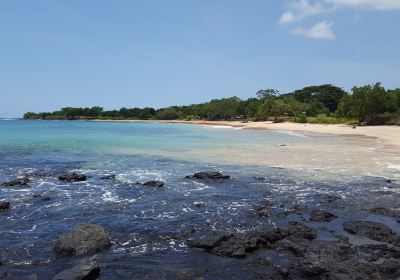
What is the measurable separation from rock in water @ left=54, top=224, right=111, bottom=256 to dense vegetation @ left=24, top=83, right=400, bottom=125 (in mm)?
75705

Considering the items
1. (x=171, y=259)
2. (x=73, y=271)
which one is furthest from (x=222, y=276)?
(x=73, y=271)

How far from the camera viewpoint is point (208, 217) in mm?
13906

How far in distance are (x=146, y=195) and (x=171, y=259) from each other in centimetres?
789

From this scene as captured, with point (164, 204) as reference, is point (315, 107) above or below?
above

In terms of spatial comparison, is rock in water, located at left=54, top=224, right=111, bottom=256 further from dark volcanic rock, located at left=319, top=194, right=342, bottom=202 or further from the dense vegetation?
the dense vegetation

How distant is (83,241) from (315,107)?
132565 mm

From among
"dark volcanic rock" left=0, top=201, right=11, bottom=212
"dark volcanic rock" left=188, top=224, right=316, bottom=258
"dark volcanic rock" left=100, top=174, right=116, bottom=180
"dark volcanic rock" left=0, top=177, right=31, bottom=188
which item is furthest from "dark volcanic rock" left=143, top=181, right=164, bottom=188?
"dark volcanic rock" left=188, top=224, right=316, bottom=258

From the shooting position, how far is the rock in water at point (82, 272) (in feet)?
27.3

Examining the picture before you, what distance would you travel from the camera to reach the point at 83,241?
10531 mm

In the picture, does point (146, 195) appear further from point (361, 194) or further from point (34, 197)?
point (361, 194)

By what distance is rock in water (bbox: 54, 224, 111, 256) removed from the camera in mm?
10242

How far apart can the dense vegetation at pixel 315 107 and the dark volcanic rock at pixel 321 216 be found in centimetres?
6958

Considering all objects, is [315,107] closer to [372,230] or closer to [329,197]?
[329,197]

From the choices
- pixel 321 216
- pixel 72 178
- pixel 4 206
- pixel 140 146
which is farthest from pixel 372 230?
pixel 140 146
